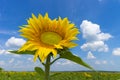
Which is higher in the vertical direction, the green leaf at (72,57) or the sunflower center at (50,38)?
the sunflower center at (50,38)

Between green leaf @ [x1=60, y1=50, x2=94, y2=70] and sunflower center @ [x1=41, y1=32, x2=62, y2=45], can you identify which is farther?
sunflower center @ [x1=41, y1=32, x2=62, y2=45]

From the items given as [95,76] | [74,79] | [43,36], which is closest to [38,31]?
[43,36]

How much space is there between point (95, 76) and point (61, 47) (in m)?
8.87

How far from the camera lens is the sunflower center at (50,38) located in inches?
78.7

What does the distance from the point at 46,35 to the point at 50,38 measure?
40 millimetres

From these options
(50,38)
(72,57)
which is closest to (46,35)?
A: (50,38)

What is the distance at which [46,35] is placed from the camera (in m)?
2.08

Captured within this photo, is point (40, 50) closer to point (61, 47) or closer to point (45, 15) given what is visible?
point (61, 47)

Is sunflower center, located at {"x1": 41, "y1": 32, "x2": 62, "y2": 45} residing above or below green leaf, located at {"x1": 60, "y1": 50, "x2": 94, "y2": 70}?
above

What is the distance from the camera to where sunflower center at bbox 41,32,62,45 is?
2.00 metres

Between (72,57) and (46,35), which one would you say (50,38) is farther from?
(72,57)

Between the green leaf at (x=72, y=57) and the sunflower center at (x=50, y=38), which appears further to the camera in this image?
the sunflower center at (x=50, y=38)

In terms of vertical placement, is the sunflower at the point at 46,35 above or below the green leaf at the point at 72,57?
above

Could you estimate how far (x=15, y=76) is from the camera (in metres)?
10.2
